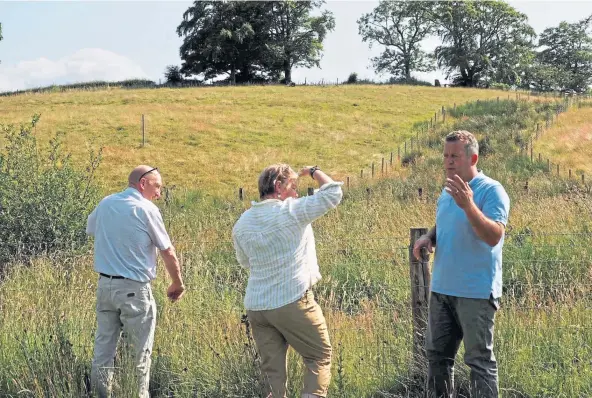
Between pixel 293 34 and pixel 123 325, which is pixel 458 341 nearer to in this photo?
pixel 123 325

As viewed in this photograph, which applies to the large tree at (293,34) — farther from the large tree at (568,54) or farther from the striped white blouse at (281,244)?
the striped white blouse at (281,244)

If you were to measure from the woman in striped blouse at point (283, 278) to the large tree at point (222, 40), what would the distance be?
5874 cm

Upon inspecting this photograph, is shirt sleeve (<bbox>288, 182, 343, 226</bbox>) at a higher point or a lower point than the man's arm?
higher

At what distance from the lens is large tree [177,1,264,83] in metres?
61.3

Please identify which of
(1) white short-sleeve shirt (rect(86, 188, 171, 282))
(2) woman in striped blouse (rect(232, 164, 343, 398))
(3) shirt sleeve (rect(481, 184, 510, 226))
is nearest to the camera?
(3) shirt sleeve (rect(481, 184, 510, 226))

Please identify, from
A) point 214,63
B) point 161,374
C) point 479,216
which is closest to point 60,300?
point 161,374

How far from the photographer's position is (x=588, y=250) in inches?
288

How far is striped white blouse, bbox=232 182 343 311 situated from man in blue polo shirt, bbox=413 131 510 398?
79 cm

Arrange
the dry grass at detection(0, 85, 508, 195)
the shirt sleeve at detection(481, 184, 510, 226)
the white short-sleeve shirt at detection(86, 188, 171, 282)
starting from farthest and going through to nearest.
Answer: the dry grass at detection(0, 85, 508, 195), the white short-sleeve shirt at detection(86, 188, 171, 282), the shirt sleeve at detection(481, 184, 510, 226)

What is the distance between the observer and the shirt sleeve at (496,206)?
368 centimetres

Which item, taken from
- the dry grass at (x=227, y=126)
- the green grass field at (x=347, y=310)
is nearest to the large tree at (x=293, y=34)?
the dry grass at (x=227, y=126)

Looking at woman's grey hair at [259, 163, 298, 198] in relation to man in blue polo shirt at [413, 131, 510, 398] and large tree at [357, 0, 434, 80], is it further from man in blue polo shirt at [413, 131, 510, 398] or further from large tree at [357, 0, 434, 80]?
large tree at [357, 0, 434, 80]

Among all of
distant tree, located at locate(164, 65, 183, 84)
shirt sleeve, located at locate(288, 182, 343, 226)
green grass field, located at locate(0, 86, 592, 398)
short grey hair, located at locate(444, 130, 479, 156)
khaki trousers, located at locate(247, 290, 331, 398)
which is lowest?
green grass field, located at locate(0, 86, 592, 398)

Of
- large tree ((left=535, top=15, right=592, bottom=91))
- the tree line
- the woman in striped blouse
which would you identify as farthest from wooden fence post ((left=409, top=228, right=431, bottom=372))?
large tree ((left=535, top=15, right=592, bottom=91))
